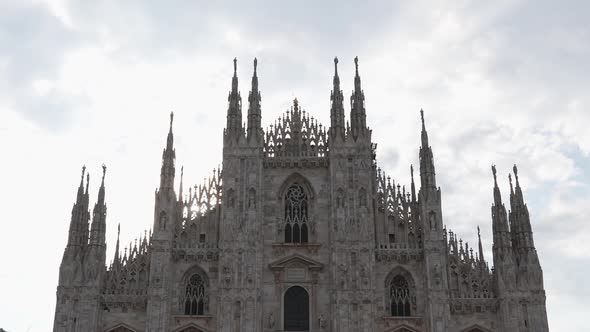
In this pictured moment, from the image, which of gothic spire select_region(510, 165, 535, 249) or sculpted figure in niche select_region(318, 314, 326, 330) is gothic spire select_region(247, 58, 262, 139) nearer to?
sculpted figure in niche select_region(318, 314, 326, 330)

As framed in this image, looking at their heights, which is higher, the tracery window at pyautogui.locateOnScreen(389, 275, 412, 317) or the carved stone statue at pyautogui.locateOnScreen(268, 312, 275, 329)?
the tracery window at pyautogui.locateOnScreen(389, 275, 412, 317)

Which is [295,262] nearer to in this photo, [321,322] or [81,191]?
[321,322]

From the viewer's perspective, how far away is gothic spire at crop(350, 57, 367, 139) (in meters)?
44.7

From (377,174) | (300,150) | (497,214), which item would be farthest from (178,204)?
(497,214)

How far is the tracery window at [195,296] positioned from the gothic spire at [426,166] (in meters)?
14.5

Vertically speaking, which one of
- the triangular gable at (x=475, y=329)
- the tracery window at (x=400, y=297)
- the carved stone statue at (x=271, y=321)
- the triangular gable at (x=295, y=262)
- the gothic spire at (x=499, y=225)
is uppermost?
the gothic spire at (x=499, y=225)

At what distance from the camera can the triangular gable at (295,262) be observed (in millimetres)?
41531

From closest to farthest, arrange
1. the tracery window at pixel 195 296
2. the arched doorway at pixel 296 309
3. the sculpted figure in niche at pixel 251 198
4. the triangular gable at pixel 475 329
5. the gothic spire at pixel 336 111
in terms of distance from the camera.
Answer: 1. the triangular gable at pixel 475 329
2. the arched doorway at pixel 296 309
3. the tracery window at pixel 195 296
4. the sculpted figure in niche at pixel 251 198
5. the gothic spire at pixel 336 111

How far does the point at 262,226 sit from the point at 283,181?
→ 3231 millimetres

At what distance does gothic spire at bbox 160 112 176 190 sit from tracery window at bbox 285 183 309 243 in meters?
7.21

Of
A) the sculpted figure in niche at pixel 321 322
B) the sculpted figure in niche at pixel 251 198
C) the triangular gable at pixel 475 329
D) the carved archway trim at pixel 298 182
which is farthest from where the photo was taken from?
the carved archway trim at pixel 298 182

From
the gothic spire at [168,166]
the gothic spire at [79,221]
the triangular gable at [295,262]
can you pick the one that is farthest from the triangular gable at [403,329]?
the gothic spire at [79,221]

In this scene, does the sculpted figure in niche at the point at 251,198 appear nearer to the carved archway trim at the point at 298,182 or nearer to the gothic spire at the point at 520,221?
the carved archway trim at the point at 298,182

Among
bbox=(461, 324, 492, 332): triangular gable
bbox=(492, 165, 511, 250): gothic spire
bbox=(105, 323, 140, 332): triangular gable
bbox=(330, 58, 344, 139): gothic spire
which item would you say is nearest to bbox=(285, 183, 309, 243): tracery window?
bbox=(330, 58, 344, 139): gothic spire
